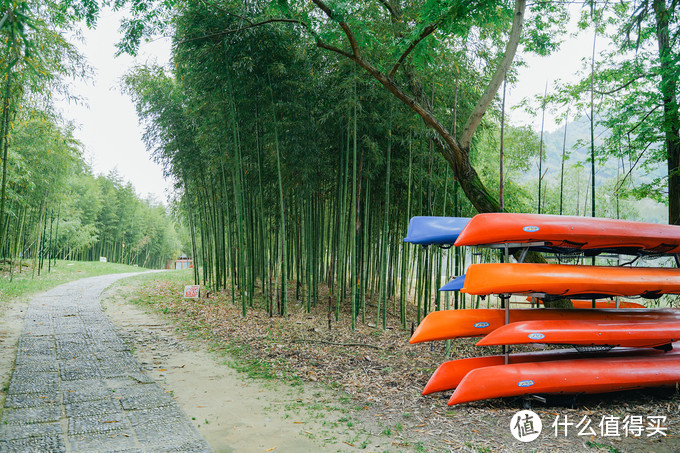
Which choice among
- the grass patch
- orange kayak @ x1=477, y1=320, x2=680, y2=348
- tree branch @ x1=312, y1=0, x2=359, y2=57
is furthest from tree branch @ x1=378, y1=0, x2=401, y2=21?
the grass patch

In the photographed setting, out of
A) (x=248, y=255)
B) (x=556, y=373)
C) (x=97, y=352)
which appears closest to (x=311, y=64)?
(x=248, y=255)

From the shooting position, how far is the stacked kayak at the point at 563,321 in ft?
9.92

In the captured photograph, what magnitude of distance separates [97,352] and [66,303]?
3.84 metres

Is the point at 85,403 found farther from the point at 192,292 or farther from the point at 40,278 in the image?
the point at 40,278

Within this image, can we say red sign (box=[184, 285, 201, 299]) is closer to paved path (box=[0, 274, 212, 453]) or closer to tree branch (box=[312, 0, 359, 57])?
paved path (box=[0, 274, 212, 453])

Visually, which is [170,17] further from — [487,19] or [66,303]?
[66,303]

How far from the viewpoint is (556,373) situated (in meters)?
3.02

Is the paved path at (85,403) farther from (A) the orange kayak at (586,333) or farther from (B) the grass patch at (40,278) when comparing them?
(B) the grass patch at (40,278)

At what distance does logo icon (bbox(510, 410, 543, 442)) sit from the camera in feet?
8.30

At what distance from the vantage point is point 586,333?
315 cm

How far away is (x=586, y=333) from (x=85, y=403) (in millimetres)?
3514

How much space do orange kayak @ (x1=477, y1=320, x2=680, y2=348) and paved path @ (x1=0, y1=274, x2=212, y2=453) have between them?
2106 mm

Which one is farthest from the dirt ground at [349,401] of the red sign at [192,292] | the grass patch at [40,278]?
the grass patch at [40,278]

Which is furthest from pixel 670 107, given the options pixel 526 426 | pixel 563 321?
pixel 526 426
